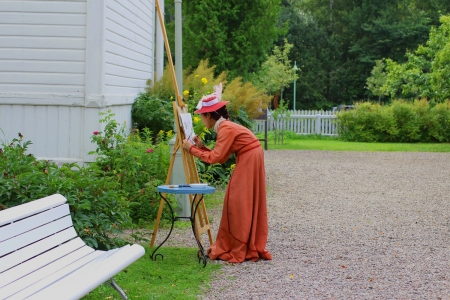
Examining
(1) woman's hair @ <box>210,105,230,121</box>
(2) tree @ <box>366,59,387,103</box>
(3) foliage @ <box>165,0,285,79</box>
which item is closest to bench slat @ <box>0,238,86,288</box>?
(1) woman's hair @ <box>210,105,230,121</box>

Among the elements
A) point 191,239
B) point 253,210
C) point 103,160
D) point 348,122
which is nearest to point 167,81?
point 103,160

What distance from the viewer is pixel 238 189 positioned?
6.20 meters

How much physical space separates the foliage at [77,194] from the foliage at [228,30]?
75.2 ft

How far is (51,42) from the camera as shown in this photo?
941cm

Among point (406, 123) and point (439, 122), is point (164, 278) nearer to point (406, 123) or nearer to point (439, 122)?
point (406, 123)

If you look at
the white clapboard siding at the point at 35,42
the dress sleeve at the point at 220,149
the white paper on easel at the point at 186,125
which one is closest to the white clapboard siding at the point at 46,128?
the white clapboard siding at the point at 35,42

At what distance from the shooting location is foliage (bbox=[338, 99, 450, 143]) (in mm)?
25109

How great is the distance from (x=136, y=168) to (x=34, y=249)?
3.87m

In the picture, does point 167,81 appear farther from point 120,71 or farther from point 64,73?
point 64,73

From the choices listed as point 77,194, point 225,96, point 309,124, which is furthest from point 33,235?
point 309,124

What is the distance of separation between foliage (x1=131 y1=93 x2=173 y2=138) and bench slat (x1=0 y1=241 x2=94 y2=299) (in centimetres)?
665

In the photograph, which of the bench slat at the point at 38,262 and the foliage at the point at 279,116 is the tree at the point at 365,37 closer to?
the foliage at the point at 279,116

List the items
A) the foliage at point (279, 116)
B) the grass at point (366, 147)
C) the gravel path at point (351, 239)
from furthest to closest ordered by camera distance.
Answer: the foliage at point (279, 116) → the grass at point (366, 147) → the gravel path at point (351, 239)

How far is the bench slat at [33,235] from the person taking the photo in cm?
385
